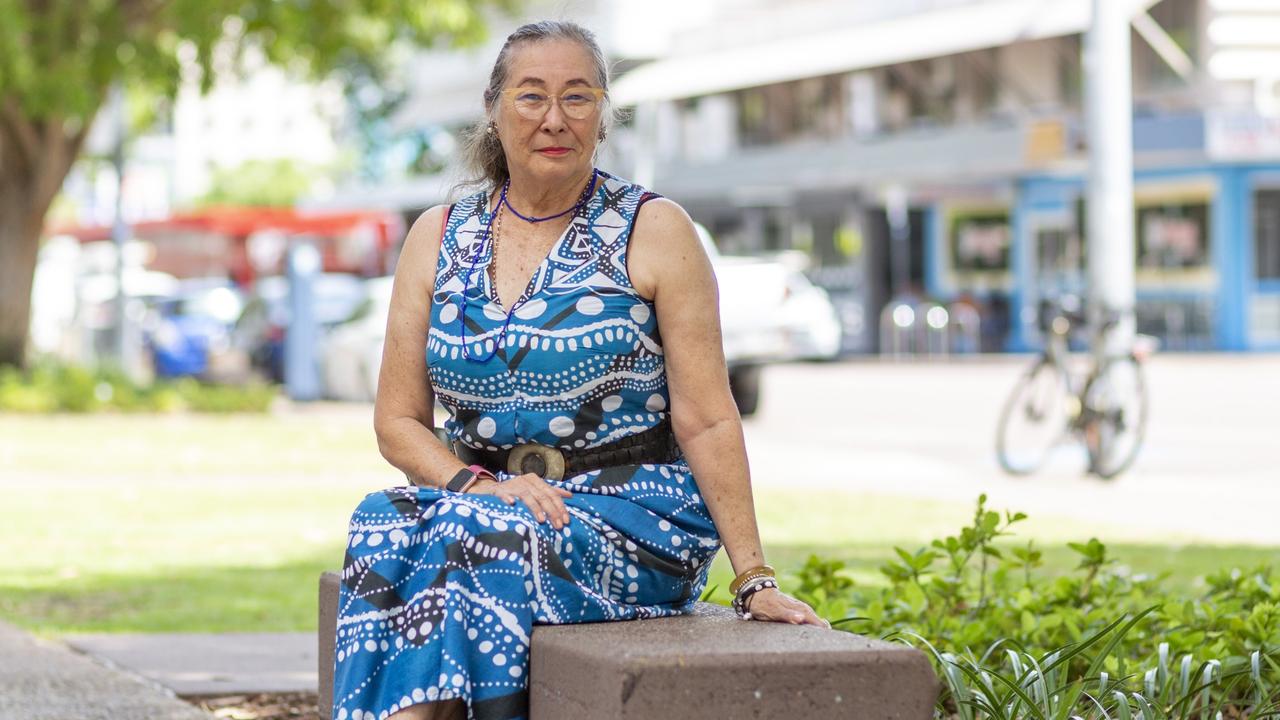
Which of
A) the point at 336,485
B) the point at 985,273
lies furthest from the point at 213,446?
the point at 985,273

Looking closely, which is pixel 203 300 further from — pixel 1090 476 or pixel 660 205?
pixel 660 205

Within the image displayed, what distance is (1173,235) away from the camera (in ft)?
112

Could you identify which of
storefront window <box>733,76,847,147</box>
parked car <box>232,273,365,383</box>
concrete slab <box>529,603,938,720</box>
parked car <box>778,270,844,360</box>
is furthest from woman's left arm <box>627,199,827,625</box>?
storefront window <box>733,76,847,147</box>

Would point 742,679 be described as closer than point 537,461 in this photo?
Yes

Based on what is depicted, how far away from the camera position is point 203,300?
35094 millimetres

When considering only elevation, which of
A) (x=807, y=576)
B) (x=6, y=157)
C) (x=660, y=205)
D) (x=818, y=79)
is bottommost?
(x=807, y=576)

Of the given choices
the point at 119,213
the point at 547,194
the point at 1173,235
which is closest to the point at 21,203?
the point at 119,213

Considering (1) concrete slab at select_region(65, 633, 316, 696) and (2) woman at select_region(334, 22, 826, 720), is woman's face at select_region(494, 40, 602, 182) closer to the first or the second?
(2) woman at select_region(334, 22, 826, 720)

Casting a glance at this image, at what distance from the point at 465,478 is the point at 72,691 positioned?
2.05 meters

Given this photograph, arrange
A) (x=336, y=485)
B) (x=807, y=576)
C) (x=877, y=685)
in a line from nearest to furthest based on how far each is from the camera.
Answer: (x=877, y=685) → (x=807, y=576) → (x=336, y=485)

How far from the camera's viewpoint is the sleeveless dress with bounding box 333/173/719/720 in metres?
3.13

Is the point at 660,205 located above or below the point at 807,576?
above

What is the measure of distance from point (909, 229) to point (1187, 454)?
87.3ft

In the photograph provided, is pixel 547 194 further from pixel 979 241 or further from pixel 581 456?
pixel 979 241
